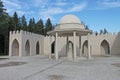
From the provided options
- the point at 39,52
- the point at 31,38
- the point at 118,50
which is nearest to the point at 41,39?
the point at 39,52

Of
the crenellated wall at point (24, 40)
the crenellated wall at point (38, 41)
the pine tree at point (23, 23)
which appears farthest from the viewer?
the pine tree at point (23, 23)

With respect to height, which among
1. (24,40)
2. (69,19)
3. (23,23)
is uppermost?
(23,23)

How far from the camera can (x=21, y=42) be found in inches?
1216

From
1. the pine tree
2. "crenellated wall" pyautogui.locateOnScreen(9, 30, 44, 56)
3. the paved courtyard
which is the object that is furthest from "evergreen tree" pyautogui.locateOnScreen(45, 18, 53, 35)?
the paved courtyard

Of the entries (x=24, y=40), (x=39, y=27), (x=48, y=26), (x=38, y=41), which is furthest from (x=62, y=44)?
(x=48, y=26)

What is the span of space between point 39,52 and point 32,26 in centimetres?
1818

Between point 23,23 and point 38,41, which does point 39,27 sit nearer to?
point 23,23

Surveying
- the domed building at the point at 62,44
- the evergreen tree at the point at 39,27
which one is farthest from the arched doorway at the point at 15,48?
the evergreen tree at the point at 39,27

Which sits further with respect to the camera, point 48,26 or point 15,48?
point 48,26

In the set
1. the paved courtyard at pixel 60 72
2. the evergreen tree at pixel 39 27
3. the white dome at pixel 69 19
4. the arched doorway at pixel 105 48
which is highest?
the evergreen tree at pixel 39 27

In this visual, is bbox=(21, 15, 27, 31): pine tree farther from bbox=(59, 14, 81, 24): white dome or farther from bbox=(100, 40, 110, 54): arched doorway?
bbox=(59, 14, 81, 24): white dome

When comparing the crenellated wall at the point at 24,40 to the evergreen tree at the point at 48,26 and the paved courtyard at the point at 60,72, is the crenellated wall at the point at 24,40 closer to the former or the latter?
the paved courtyard at the point at 60,72

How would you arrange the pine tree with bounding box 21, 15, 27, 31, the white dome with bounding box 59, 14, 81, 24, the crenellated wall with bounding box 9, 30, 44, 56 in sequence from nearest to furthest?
1. the white dome with bounding box 59, 14, 81, 24
2. the crenellated wall with bounding box 9, 30, 44, 56
3. the pine tree with bounding box 21, 15, 27, 31

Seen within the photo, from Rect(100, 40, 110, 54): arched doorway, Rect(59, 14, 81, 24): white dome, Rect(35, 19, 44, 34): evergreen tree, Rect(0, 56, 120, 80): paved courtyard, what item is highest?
Rect(35, 19, 44, 34): evergreen tree
